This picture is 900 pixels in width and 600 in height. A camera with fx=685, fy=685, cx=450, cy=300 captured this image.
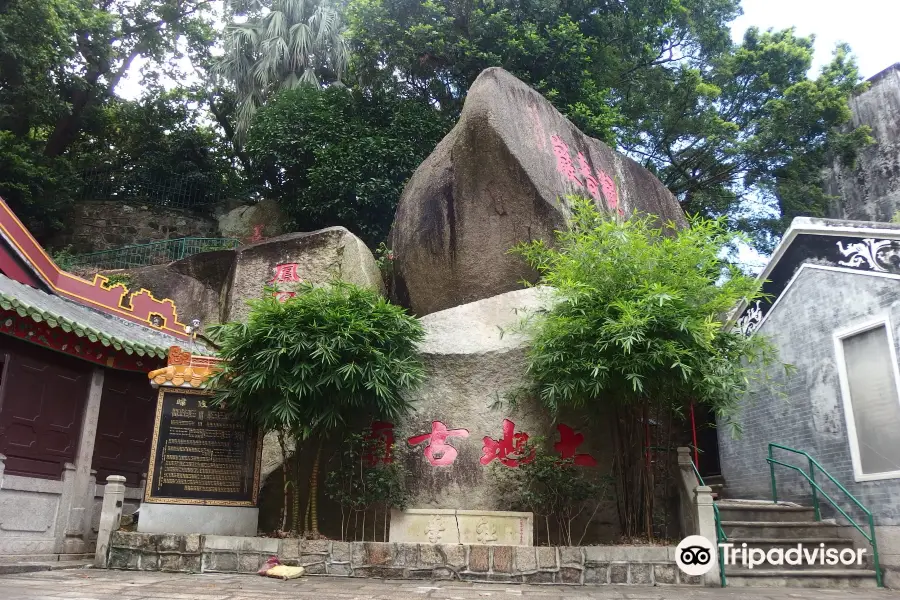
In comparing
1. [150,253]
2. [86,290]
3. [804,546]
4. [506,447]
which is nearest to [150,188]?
[150,253]

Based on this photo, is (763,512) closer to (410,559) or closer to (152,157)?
(410,559)

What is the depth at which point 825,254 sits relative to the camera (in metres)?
8.10

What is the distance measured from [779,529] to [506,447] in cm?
298

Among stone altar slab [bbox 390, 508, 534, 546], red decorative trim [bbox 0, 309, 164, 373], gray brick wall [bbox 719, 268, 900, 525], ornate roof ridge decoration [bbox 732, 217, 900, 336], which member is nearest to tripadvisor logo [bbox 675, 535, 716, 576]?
stone altar slab [bbox 390, 508, 534, 546]

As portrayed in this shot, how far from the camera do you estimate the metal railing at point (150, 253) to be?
53.2ft

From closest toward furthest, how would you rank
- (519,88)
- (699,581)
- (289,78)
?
(699,581), (519,88), (289,78)

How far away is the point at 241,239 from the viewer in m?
17.6

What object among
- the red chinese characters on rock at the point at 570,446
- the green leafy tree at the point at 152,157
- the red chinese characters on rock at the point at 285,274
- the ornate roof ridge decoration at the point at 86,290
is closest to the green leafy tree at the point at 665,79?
the green leafy tree at the point at 152,157

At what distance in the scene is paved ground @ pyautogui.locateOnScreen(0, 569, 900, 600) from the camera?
4582 millimetres

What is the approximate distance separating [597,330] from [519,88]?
5.15 m

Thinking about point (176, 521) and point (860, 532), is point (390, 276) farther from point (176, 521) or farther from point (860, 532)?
point (860, 532)

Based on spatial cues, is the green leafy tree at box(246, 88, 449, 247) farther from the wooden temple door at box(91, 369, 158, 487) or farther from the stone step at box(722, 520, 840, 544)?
the stone step at box(722, 520, 840, 544)

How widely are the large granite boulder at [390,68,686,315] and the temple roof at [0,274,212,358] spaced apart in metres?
3.50

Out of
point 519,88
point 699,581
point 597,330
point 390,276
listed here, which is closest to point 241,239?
point 390,276
